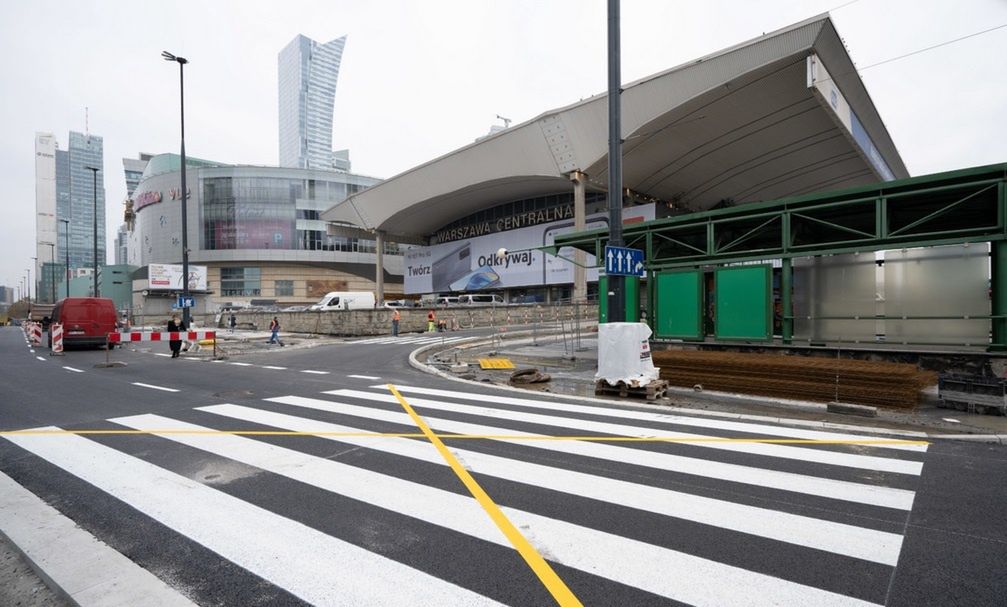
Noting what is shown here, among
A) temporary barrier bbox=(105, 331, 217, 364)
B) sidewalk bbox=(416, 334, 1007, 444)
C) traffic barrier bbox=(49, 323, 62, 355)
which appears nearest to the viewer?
sidewalk bbox=(416, 334, 1007, 444)

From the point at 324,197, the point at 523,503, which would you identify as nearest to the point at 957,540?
the point at 523,503

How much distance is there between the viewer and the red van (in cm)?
2150

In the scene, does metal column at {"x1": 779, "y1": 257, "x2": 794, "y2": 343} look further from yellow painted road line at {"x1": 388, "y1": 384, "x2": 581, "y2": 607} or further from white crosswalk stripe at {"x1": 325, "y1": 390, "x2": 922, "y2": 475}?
yellow painted road line at {"x1": 388, "y1": 384, "x2": 581, "y2": 607}

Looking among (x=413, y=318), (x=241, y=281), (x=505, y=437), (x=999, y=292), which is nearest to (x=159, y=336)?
(x=505, y=437)

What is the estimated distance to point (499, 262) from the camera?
2170 inches

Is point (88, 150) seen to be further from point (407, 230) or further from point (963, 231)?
point (963, 231)

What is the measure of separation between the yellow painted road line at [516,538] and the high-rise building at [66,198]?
12818 cm

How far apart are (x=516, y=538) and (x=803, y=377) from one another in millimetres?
7778

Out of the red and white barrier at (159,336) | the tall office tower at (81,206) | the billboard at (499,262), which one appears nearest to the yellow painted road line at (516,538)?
the red and white barrier at (159,336)

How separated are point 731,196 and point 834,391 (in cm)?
4412

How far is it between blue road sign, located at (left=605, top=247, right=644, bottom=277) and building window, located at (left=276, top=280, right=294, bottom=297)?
81318 millimetres

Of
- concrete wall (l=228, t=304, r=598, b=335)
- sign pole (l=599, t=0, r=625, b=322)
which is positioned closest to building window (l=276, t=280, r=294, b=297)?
concrete wall (l=228, t=304, r=598, b=335)

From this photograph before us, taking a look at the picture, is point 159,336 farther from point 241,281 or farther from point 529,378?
point 241,281

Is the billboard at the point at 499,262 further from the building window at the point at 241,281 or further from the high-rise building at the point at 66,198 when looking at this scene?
the high-rise building at the point at 66,198
